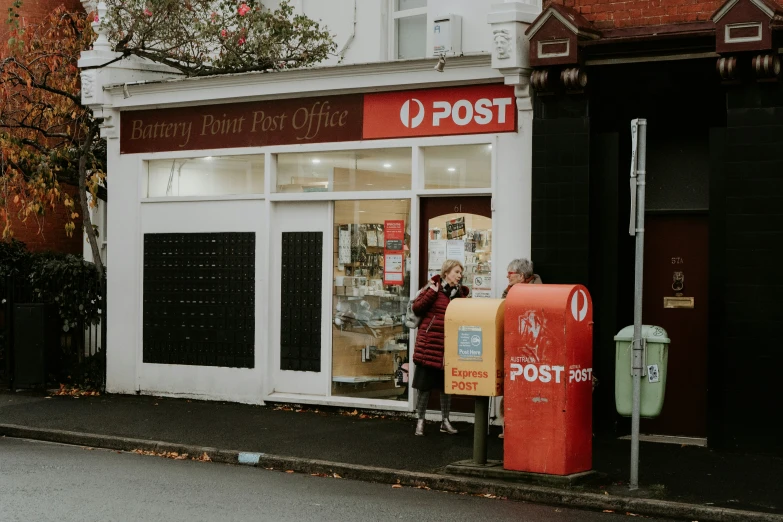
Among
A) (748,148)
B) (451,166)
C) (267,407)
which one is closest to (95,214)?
(267,407)

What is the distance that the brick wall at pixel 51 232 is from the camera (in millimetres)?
19219

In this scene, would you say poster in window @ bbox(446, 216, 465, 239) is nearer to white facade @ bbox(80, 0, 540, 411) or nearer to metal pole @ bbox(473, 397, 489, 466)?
white facade @ bbox(80, 0, 540, 411)

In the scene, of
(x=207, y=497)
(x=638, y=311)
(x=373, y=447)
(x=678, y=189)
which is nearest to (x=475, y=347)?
(x=638, y=311)

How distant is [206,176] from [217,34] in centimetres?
186

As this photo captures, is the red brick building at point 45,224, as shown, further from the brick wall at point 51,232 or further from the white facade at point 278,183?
the white facade at point 278,183

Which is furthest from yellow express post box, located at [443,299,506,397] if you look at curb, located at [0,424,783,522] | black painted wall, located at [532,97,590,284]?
black painted wall, located at [532,97,590,284]

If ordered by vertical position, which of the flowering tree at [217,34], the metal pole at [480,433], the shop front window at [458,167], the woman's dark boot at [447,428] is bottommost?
the woman's dark boot at [447,428]

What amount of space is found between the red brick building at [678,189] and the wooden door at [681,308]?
0.04ft

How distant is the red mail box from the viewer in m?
8.98

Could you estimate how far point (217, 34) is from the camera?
576 inches

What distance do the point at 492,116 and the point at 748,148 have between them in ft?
9.31

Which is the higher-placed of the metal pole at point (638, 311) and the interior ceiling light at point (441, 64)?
the interior ceiling light at point (441, 64)

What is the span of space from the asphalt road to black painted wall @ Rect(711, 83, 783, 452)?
9.77 feet

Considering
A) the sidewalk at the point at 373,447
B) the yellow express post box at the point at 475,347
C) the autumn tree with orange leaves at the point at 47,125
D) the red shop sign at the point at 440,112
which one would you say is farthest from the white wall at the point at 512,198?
the autumn tree with orange leaves at the point at 47,125
